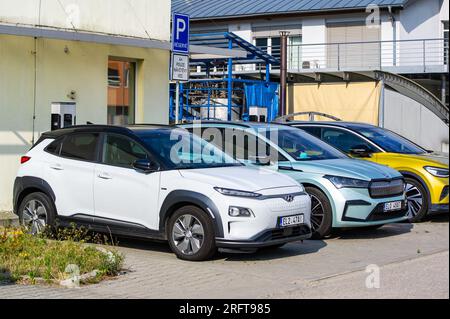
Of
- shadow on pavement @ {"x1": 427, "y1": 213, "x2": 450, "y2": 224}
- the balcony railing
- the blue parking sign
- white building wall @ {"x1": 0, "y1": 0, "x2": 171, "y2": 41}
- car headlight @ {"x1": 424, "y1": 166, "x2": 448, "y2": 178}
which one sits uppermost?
the balcony railing

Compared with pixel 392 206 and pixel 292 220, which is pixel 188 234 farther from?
pixel 392 206

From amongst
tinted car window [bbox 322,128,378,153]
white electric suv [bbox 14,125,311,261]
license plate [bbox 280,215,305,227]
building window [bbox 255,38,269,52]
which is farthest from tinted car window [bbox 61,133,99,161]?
building window [bbox 255,38,269,52]

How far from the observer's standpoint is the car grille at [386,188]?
35.9ft

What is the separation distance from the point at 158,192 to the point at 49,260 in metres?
1.67

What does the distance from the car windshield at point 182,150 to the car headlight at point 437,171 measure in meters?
4.30

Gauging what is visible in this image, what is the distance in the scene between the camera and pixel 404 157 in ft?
43.3

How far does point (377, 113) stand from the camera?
23.4 metres

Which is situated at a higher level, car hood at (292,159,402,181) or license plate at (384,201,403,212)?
car hood at (292,159,402,181)

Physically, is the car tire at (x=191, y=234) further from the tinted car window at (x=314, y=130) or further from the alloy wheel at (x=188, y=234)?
the tinted car window at (x=314, y=130)

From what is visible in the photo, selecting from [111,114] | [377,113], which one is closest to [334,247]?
[111,114]

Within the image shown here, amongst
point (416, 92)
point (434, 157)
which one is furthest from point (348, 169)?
point (416, 92)

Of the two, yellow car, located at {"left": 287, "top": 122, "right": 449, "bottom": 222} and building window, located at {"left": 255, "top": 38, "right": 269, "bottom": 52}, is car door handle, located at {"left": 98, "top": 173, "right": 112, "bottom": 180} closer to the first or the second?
yellow car, located at {"left": 287, "top": 122, "right": 449, "bottom": 222}

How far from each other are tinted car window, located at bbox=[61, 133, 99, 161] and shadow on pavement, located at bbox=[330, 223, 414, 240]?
12.9 ft

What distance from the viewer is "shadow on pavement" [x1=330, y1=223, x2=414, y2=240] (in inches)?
458
